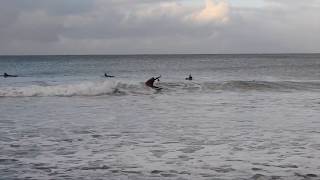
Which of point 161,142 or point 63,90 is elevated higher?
point 161,142

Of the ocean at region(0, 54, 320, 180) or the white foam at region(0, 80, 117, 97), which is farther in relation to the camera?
the white foam at region(0, 80, 117, 97)

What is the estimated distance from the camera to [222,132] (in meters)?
12.5

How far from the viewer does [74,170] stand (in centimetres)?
837

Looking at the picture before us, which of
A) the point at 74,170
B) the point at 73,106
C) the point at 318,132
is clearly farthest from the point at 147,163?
the point at 73,106

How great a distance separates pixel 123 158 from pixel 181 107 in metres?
10.0

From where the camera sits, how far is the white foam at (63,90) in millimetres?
26656

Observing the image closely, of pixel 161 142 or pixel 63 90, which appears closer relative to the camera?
pixel 161 142

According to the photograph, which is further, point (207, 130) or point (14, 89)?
point (14, 89)

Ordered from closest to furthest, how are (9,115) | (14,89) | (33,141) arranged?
1. (33,141)
2. (9,115)
3. (14,89)

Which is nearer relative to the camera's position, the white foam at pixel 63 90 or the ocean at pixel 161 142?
the ocean at pixel 161 142

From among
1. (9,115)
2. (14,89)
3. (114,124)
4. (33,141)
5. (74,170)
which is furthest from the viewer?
(14,89)

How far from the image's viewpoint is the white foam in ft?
87.5

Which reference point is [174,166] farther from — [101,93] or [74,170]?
[101,93]

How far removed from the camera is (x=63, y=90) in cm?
2808
